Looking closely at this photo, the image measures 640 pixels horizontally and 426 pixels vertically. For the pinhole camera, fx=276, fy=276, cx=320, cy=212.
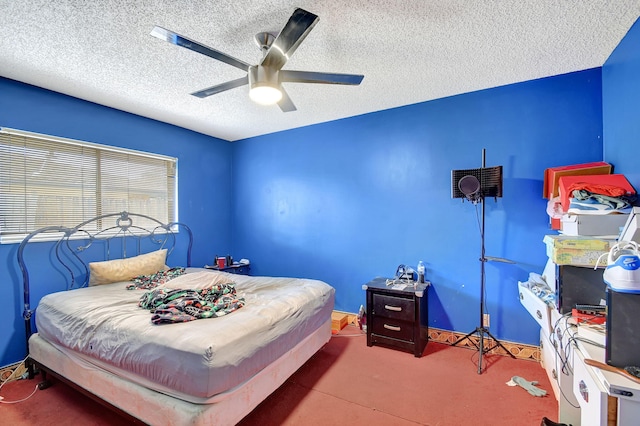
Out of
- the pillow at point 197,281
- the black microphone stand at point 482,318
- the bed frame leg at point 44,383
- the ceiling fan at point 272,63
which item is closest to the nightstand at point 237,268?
the pillow at point 197,281

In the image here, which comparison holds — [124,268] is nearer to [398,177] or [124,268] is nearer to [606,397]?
[398,177]

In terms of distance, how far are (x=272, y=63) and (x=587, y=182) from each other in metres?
2.37

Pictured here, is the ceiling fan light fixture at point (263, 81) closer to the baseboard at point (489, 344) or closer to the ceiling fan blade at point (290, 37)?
the ceiling fan blade at point (290, 37)

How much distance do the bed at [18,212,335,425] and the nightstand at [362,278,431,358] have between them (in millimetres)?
524

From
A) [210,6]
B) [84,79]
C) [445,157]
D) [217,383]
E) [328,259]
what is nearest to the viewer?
[217,383]

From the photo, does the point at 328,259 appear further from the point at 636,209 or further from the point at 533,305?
the point at 636,209

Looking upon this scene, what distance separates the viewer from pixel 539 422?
1828 mm

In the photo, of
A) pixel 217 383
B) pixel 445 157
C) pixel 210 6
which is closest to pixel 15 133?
pixel 210 6

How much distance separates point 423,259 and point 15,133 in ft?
13.9

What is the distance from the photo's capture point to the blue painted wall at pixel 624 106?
1831 millimetres

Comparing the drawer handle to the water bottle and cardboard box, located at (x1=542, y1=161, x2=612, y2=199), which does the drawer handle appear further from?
the water bottle

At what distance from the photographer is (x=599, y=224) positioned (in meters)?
1.73

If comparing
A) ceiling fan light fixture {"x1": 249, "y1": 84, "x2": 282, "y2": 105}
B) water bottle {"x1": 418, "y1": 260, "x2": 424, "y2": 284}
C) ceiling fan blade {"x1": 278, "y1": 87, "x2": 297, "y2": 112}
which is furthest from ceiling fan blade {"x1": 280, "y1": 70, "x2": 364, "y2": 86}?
water bottle {"x1": 418, "y1": 260, "x2": 424, "y2": 284}

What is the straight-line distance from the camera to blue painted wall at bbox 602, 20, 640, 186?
1.83 m
